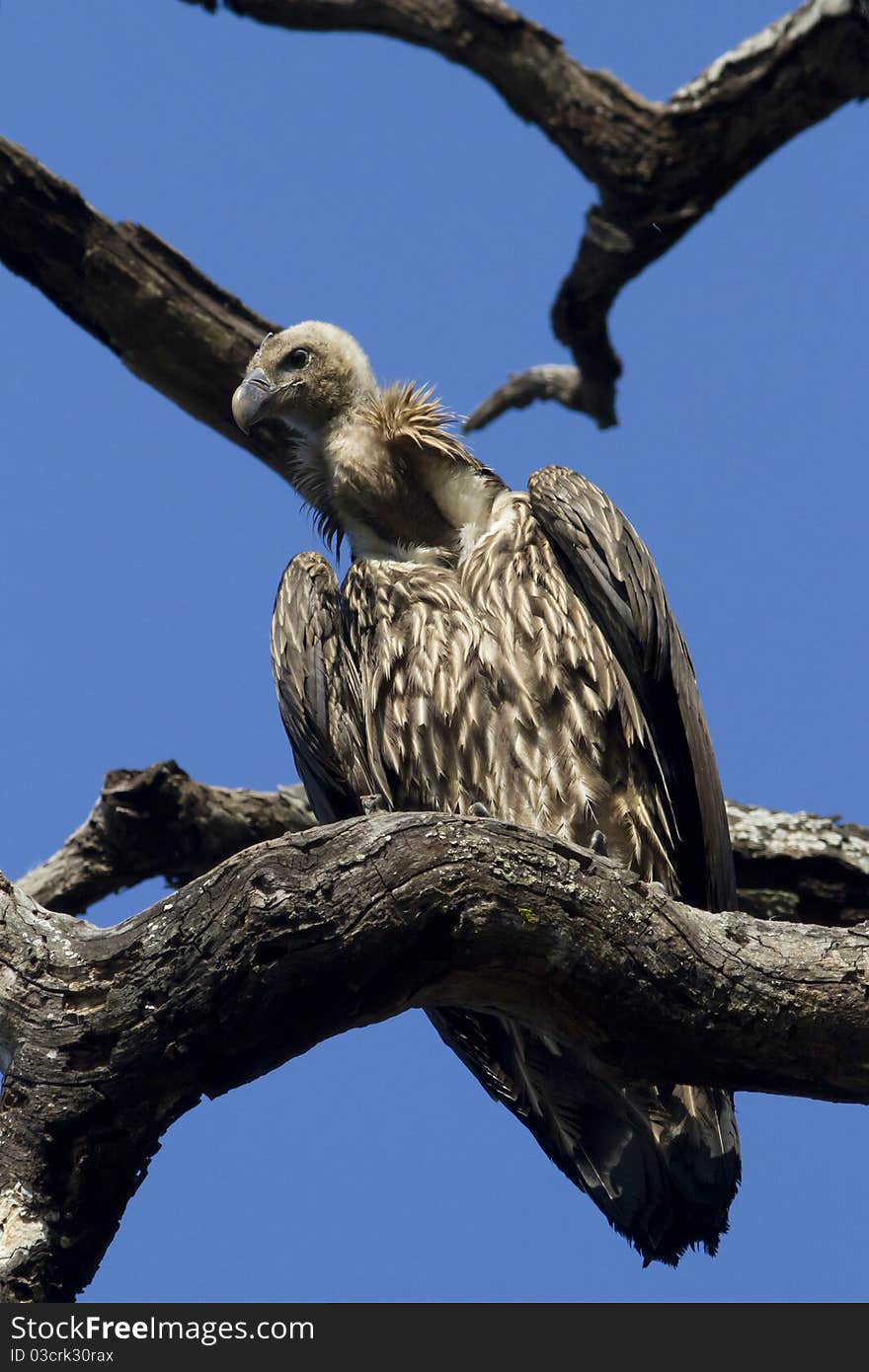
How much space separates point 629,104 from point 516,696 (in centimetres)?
373

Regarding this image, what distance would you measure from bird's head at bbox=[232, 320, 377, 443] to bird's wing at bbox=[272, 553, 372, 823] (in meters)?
1.07

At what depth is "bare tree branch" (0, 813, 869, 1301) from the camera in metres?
4.30

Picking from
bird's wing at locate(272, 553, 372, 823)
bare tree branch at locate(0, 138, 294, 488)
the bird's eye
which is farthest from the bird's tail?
bare tree branch at locate(0, 138, 294, 488)

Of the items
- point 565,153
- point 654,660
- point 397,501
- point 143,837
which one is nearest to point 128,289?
point 397,501

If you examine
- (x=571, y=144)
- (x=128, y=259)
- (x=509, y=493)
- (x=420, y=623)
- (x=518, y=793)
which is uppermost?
(x=571, y=144)

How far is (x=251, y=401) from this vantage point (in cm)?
773

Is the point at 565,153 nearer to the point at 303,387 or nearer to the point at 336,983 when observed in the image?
the point at 303,387

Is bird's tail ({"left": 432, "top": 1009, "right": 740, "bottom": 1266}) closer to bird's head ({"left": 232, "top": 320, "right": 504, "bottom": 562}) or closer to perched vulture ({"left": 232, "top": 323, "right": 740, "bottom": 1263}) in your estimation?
perched vulture ({"left": 232, "top": 323, "right": 740, "bottom": 1263})

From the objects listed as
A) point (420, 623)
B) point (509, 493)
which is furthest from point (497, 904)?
point (509, 493)

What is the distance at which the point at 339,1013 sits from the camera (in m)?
4.41

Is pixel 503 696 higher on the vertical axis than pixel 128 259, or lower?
lower

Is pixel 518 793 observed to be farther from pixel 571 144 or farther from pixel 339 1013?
pixel 571 144

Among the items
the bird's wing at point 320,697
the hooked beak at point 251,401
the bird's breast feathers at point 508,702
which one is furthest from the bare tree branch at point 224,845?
the hooked beak at point 251,401
